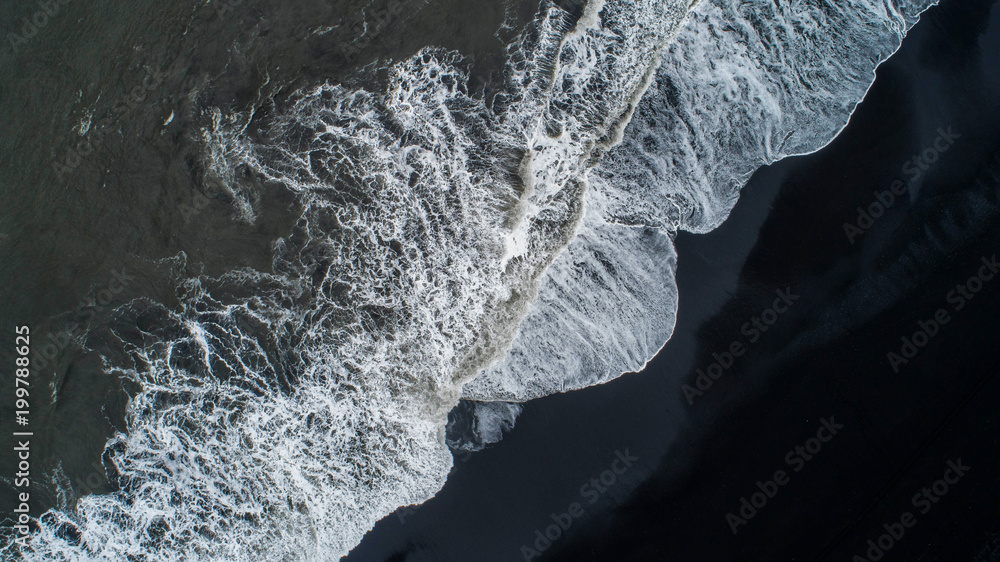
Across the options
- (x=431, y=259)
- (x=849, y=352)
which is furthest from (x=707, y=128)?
(x=431, y=259)

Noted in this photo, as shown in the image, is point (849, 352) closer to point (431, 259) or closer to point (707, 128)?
point (707, 128)

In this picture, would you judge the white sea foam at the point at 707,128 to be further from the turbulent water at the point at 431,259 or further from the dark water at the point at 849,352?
the dark water at the point at 849,352

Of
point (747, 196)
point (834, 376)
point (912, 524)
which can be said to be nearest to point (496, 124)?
point (747, 196)

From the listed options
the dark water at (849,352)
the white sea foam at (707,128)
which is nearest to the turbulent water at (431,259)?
the white sea foam at (707,128)

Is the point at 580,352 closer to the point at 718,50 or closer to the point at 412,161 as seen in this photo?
the point at 412,161

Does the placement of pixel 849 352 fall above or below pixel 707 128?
below
